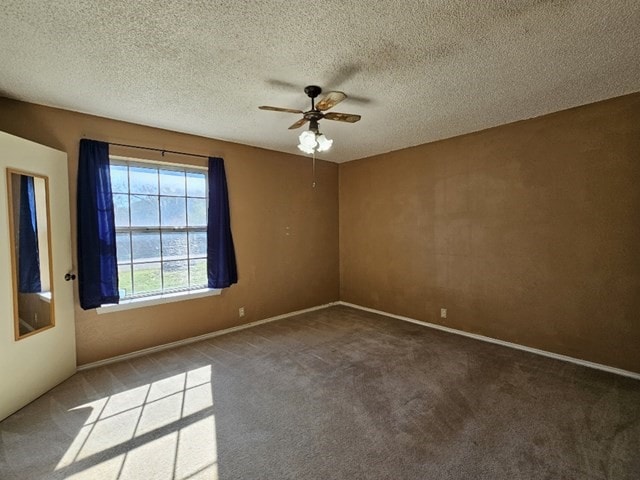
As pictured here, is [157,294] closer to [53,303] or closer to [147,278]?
[147,278]

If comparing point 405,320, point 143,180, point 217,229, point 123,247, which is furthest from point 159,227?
point 405,320

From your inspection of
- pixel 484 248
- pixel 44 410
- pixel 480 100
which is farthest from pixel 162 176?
pixel 484 248

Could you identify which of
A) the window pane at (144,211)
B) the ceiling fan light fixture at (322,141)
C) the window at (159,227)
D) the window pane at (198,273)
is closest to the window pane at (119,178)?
the window at (159,227)

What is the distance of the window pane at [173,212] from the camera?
3.63 m

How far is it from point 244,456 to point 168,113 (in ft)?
10.1

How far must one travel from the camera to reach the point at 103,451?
1938 millimetres

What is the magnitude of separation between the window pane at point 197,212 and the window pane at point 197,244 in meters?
0.13

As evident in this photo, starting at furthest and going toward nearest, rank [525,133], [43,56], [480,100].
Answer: [525,133]
[480,100]
[43,56]

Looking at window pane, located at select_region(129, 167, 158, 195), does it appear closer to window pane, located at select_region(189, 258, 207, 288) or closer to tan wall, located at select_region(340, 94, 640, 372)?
window pane, located at select_region(189, 258, 207, 288)

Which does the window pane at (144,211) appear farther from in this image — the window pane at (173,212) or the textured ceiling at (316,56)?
the textured ceiling at (316,56)

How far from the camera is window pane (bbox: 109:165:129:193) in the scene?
3.28 m

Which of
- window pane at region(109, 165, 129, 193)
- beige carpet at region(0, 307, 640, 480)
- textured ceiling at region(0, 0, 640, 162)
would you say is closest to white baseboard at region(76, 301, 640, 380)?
beige carpet at region(0, 307, 640, 480)

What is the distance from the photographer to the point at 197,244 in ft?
13.0

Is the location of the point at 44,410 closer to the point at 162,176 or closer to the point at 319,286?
the point at 162,176
